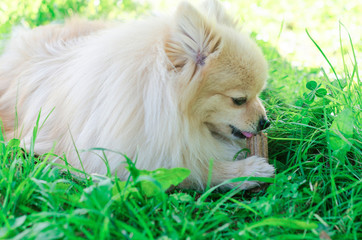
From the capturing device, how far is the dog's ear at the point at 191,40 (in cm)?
218

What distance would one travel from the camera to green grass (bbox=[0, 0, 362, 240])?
5.45 ft

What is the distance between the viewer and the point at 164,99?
2.24 meters

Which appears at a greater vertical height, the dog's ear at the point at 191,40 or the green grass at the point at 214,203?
the dog's ear at the point at 191,40

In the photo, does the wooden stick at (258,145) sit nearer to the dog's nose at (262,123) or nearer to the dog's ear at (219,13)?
the dog's nose at (262,123)

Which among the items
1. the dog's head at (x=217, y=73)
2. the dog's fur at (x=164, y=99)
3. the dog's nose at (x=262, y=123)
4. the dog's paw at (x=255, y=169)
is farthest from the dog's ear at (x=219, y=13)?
the dog's paw at (x=255, y=169)

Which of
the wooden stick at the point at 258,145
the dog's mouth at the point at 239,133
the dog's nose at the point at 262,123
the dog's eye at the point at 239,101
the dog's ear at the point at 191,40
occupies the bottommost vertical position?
the wooden stick at the point at 258,145

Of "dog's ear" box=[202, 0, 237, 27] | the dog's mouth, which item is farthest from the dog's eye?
"dog's ear" box=[202, 0, 237, 27]

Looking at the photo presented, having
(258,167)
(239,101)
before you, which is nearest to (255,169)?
(258,167)

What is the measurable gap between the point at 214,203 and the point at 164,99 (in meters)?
0.64

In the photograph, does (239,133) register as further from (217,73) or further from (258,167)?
(217,73)

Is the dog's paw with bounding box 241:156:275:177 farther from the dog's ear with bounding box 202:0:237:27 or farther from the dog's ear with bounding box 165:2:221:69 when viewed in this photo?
the dog's ear with bounding box 202:0:237:27

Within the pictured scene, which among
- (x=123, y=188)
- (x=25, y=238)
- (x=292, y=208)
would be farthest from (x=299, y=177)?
(x=25, y=238)

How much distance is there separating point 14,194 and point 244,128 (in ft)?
4.55

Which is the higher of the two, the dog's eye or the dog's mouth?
the dog's eye
